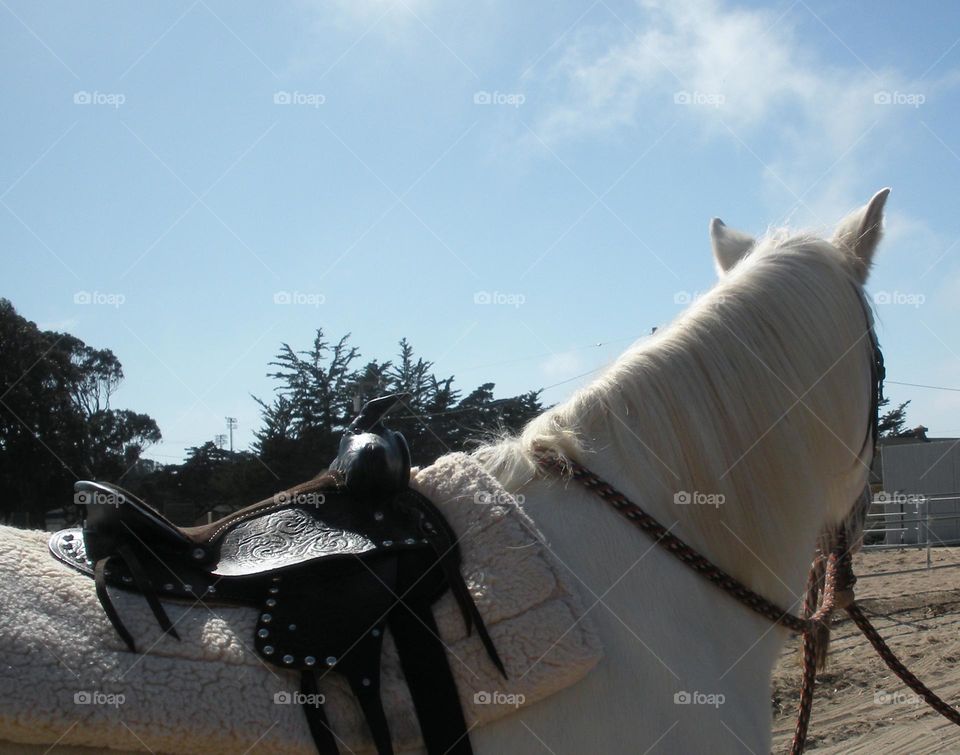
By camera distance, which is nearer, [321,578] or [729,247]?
[321,578]

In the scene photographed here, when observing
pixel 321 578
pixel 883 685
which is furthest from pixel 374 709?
pixel 883 685

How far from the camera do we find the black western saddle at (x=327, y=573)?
1.63 meters

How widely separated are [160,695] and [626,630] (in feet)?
3.47

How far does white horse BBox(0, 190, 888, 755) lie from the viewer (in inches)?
68.6

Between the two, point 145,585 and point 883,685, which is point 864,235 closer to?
point 145,585

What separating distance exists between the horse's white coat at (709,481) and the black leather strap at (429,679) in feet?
0.32

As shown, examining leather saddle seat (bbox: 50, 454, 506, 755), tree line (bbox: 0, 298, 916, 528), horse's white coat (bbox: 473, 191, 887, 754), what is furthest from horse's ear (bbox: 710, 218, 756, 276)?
tree line (bbox: 0, 298, 916, 528)

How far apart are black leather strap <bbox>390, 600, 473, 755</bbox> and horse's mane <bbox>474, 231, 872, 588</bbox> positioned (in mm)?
458

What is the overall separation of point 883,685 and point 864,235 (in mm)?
4931

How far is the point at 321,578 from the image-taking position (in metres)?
1.74

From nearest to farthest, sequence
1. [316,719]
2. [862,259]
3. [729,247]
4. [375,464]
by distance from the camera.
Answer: [316,719], [375,464], [862,259], [729,247]

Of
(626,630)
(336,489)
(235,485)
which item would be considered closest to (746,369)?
(626,630)

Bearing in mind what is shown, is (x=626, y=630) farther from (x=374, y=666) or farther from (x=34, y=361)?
(x=34, y=361)

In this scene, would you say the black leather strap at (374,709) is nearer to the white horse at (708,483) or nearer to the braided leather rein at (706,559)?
the white horse at (708,483)
